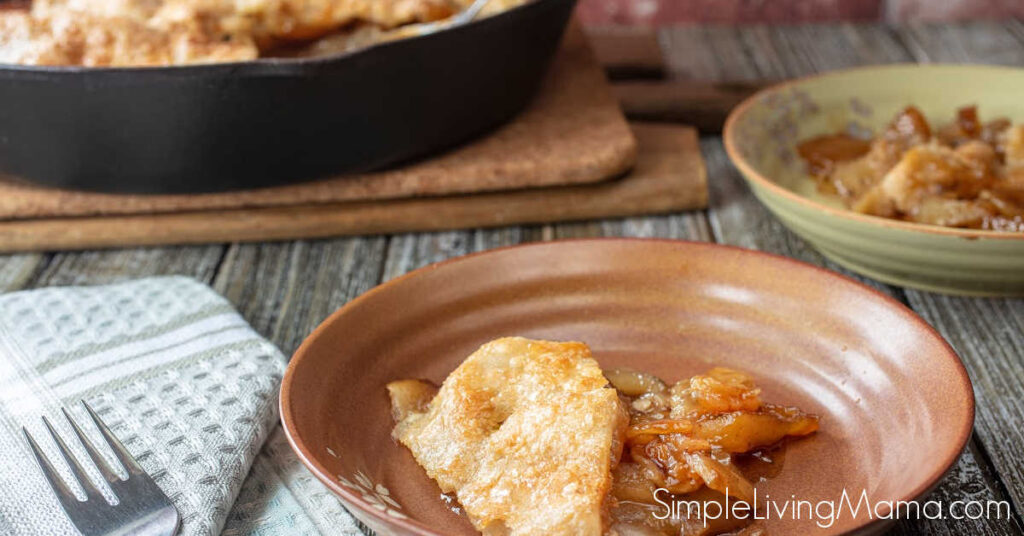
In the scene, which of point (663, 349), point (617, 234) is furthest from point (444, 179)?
point (663, 349)

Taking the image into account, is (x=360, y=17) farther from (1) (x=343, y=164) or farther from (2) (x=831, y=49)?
(2) (x=831, y=49)

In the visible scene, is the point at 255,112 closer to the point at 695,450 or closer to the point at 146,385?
the point at 146,385

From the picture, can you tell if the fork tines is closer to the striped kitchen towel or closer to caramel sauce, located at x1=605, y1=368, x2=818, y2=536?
the striped kitchen towel

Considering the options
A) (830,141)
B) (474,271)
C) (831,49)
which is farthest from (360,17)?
(831,49)

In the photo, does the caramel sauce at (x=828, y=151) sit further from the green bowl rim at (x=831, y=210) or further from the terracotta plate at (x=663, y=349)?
the terracotta plate at (x=663, y=349)

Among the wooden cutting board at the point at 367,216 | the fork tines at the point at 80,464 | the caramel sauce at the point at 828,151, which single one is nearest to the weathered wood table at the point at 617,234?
the wooden cutting board at the point at 367,216

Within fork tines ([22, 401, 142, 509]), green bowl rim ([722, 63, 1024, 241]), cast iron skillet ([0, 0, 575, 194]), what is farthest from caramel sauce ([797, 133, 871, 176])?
fork tines ([22, 401, 142, 509])
